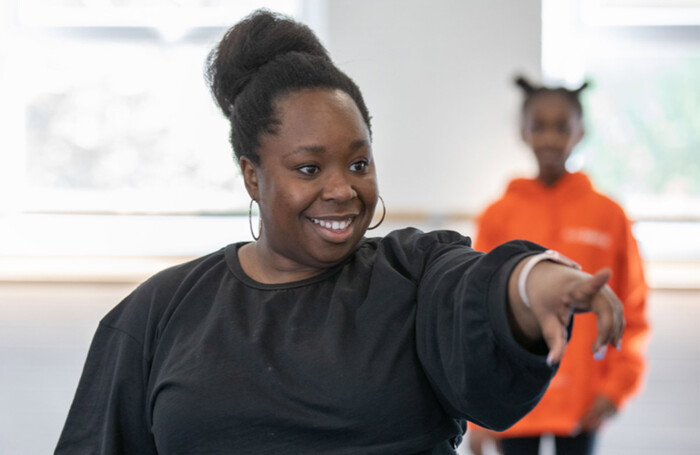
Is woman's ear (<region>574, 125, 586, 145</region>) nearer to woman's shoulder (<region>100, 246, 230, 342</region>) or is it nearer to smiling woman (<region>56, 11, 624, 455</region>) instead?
smiling woman (<region>56, 11, 624, 455</region>)

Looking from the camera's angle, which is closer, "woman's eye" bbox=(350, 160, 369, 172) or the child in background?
"woman's eye" bbox=(350, 160, 369, 172)

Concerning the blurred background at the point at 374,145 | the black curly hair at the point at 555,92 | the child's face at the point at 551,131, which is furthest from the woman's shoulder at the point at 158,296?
the blurred background at the point at 374,145

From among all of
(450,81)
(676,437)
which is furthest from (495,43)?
(676,437)

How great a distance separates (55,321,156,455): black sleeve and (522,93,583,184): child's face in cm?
143

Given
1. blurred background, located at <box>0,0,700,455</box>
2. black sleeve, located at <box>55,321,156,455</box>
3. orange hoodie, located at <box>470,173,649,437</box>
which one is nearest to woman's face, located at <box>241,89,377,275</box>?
black sleeve, located at <box>55,321,156,455</box>

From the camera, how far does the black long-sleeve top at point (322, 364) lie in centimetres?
106

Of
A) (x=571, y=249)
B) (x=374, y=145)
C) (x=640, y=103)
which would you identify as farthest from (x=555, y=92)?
(x=640, y=103)

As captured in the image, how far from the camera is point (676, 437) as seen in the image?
3.00m

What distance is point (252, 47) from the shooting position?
1.47m

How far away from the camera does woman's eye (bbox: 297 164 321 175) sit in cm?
128

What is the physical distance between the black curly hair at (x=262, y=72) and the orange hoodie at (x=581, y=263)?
3.40 feet

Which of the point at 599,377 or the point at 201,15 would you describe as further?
the point at 201,15

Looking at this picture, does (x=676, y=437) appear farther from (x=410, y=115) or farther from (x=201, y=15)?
(x=201, y=15)

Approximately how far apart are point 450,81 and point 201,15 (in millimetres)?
1105
